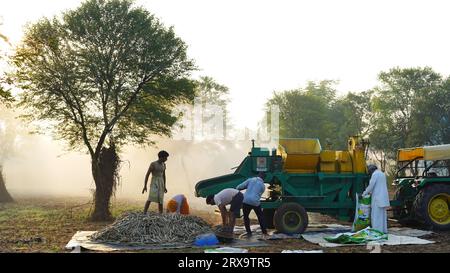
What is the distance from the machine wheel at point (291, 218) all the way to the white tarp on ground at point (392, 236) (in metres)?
0.29

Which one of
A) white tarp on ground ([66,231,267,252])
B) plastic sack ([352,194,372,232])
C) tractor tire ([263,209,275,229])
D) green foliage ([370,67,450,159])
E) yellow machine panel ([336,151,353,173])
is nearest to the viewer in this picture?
white tarp on ground ([66,231,267,252])

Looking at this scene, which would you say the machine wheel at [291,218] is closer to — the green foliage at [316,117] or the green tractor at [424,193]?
the green tractor at [424,193]

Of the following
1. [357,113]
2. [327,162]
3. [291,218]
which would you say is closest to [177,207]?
[291,218]

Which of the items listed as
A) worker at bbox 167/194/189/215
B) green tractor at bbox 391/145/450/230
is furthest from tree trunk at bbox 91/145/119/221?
green tractor at bbox 391/145/450/230

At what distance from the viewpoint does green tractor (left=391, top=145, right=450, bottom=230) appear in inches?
537

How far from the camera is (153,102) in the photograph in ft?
72.4

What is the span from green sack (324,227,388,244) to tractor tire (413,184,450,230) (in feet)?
7.94

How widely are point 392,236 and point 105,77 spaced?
13139mm

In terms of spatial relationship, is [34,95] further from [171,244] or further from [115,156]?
[171,244]

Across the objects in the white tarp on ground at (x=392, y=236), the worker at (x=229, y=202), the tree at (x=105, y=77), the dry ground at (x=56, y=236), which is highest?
the tree at (x=105, y=77)

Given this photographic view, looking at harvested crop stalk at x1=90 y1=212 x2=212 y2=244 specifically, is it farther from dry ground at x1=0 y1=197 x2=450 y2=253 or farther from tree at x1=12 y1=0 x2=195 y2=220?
tree at x1=12 y1=0 x2=195 y2=220

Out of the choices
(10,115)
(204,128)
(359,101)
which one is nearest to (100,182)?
(204,128)

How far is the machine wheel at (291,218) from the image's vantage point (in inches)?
511

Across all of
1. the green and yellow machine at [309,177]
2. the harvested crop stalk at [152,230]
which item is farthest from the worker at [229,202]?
the green and yellow machine at [309,177]
